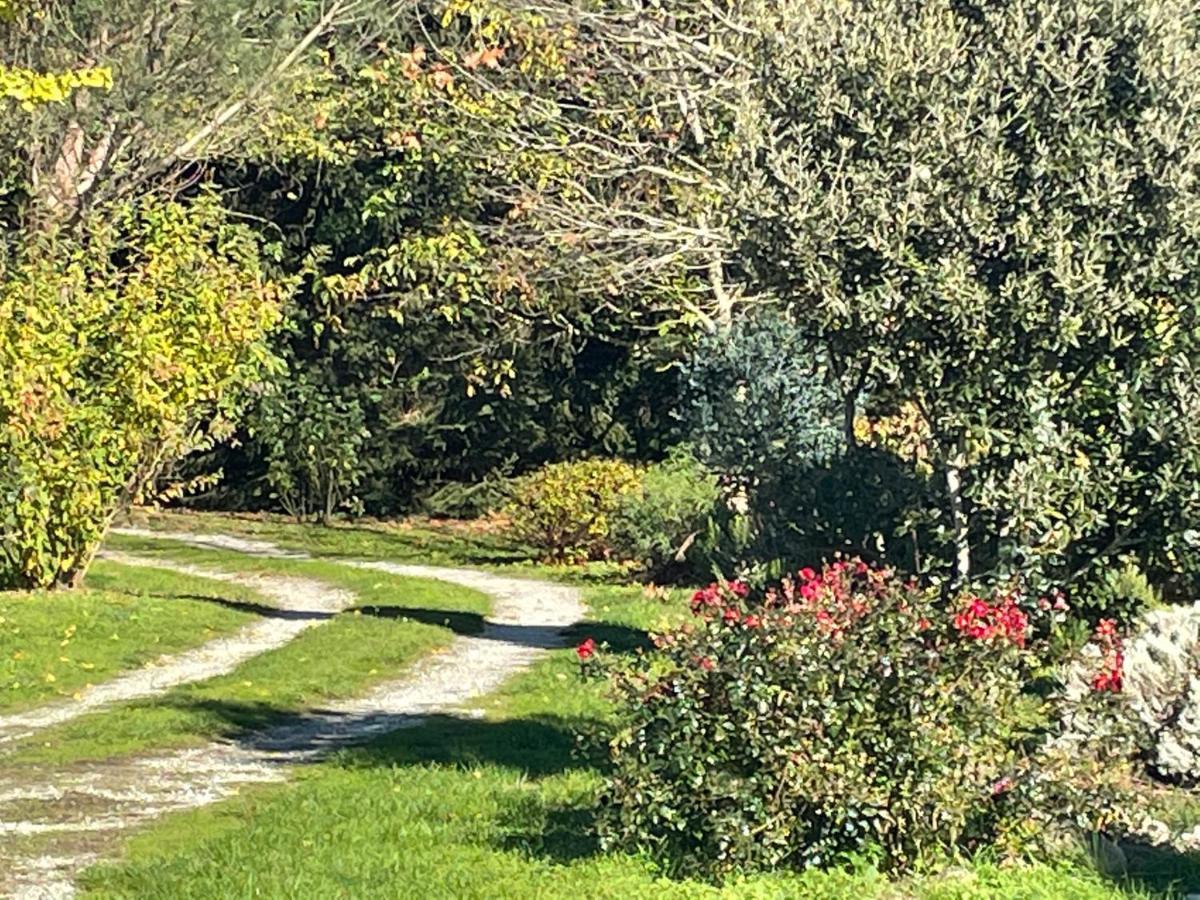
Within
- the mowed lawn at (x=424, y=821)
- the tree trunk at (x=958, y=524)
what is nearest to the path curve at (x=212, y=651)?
the mowed lawn at (x=424, y=821)

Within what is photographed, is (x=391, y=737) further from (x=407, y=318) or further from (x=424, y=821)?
(x=407, y=318)

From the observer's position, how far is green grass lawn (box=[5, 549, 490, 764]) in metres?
12.9

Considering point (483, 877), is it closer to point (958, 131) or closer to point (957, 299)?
point (957, 299)

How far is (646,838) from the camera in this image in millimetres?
8375

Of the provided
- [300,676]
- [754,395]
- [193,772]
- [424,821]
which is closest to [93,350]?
[300,676]

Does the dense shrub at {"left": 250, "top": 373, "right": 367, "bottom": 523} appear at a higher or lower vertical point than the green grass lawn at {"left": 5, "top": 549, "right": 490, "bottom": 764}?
higher

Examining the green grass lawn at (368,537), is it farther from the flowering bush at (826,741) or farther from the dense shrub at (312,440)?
the flowering bush at (826,741)

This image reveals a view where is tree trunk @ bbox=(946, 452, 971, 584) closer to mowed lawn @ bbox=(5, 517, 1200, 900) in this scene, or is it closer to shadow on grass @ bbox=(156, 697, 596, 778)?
mowed lawn @ bbox=(5, 517, 1200, 900)

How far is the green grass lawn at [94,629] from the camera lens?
15914 millimetres

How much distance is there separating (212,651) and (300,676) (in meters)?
2.50

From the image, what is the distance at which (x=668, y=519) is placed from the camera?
84.2 ft

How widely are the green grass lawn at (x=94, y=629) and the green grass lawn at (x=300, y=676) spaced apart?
102cm

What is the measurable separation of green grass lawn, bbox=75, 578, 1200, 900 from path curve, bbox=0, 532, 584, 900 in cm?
28

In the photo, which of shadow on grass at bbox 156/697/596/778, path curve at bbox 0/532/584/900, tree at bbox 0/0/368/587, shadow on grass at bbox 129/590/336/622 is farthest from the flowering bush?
shadow on grass at bbox 129/590/336/622
